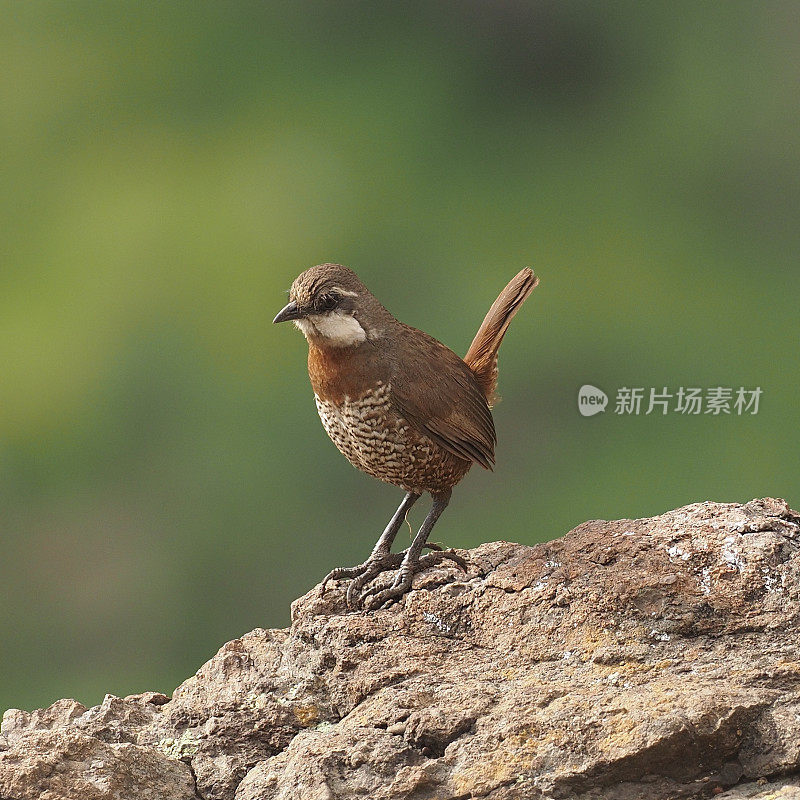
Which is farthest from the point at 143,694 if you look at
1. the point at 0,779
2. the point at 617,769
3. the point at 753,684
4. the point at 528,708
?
the point at 753,684

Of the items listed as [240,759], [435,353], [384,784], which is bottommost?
[384,784]

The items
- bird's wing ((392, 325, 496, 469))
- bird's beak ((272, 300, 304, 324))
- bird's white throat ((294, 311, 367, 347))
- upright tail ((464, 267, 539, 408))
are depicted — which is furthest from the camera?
upright tail ((464, 267, 539, 408))

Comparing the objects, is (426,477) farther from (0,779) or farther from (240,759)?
(0,779)

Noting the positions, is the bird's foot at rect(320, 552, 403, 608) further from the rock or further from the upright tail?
the upright tail

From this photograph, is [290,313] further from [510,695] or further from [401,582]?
[510,695]

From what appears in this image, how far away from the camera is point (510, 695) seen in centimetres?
290

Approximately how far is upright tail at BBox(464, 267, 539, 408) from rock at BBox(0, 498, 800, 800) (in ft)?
2.26

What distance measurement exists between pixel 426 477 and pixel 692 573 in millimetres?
990

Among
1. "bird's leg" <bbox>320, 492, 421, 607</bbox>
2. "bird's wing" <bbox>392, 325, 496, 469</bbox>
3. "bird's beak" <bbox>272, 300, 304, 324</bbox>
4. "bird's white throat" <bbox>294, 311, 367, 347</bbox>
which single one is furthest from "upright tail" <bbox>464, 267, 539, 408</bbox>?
"bird's beak" <bbox>272, 300, 304, 324</bbox>

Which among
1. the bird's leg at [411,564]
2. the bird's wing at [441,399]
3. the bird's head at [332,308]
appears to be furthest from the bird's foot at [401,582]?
the bird's head at [332,308]

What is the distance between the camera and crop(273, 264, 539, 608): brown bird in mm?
3545

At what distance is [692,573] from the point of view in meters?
3.19

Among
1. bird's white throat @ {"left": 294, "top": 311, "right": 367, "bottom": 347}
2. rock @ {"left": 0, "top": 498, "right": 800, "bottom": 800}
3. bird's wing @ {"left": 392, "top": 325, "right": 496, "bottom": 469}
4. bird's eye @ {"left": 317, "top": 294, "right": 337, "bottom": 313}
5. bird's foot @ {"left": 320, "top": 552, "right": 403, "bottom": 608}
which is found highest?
bird's eye @ {"left": 317, "top": 294, "right": 337, "bottom": 313}

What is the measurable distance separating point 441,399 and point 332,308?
0.50m
